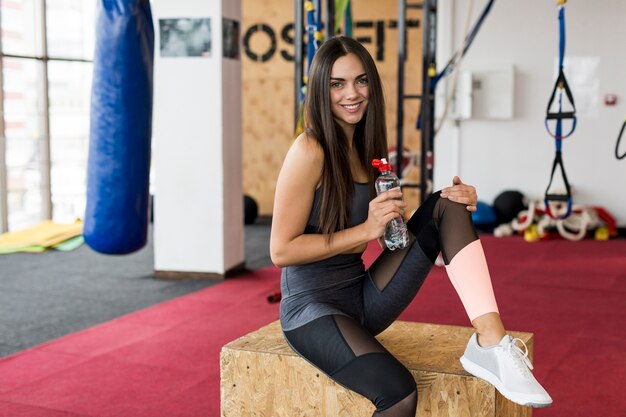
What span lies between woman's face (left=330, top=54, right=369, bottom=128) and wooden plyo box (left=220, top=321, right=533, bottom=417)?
0.71 meters

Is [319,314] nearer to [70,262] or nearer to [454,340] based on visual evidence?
[454,340]

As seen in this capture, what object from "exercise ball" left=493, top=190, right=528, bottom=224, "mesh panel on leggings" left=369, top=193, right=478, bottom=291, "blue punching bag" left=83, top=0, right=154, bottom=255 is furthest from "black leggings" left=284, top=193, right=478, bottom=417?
"exercise ball" left=493, top=190, right=528, bottom=224

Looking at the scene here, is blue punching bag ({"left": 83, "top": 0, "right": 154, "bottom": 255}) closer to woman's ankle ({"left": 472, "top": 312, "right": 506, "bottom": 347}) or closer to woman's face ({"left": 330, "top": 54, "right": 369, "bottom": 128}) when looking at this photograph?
woman's face ({"left": 330, "top": 54, "right": 369, "bottom": 128})

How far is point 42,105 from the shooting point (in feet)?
27.1

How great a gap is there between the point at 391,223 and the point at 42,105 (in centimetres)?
675

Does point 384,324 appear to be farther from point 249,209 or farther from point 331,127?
point 249,209

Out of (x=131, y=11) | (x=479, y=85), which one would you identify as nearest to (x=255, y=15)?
(x=479, y=85)

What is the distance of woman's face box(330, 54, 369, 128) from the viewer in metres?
2.26

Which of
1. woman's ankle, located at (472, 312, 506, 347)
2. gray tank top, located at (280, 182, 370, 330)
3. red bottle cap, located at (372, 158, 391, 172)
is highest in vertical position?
red bottle cap, located at (372, 158, 391, 172)

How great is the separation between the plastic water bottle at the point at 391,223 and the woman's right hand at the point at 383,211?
110 millimetres

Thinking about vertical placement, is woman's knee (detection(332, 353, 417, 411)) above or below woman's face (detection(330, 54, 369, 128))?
below

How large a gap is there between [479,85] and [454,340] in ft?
20.0

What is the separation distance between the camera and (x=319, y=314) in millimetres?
2191

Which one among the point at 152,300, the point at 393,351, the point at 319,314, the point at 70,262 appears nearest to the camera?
the point at 319,314
